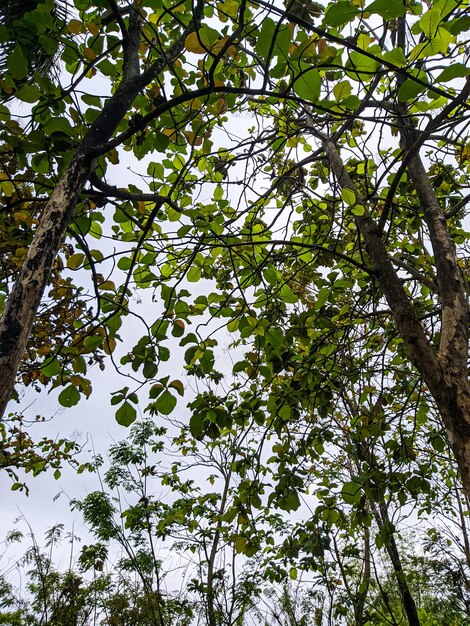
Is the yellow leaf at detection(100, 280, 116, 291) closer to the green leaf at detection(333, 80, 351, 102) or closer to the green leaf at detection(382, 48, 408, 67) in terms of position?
the green leaf at detection(333, 80, 351, 102)

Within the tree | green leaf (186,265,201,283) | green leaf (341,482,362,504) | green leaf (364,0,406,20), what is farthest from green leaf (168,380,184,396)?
green leaf (364,0,406,20)

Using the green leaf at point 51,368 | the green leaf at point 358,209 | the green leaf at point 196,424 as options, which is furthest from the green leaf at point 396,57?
the green leaf at point 51,368

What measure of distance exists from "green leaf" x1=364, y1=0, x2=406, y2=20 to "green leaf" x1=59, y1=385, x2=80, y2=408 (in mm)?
1283

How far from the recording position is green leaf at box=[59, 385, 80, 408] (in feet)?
4.17

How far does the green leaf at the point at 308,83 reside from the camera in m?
0.91

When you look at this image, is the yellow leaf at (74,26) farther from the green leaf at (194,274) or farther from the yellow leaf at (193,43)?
the green leaf at (194,274)

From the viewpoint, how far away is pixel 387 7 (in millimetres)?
797

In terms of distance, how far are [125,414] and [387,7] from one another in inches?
45.2

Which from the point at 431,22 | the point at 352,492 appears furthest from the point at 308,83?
the point at 352,492

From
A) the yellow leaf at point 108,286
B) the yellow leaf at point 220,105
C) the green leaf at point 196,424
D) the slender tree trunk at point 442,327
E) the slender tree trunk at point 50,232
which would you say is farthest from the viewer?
the yellow leaf at point 220,105

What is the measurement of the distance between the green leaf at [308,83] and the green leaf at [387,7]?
15 centimetres

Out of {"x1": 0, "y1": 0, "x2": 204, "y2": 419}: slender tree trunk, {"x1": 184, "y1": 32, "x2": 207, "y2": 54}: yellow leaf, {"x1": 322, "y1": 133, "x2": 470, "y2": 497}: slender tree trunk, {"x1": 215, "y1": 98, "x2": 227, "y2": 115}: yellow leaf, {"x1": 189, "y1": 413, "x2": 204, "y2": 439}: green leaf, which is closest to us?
{"x1": 0, "y1": 0, "x2": 204, "y2": 419}: slender tree trunk

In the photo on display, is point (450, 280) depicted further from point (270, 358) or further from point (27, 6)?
point (27, 6)

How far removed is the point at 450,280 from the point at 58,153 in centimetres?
147
